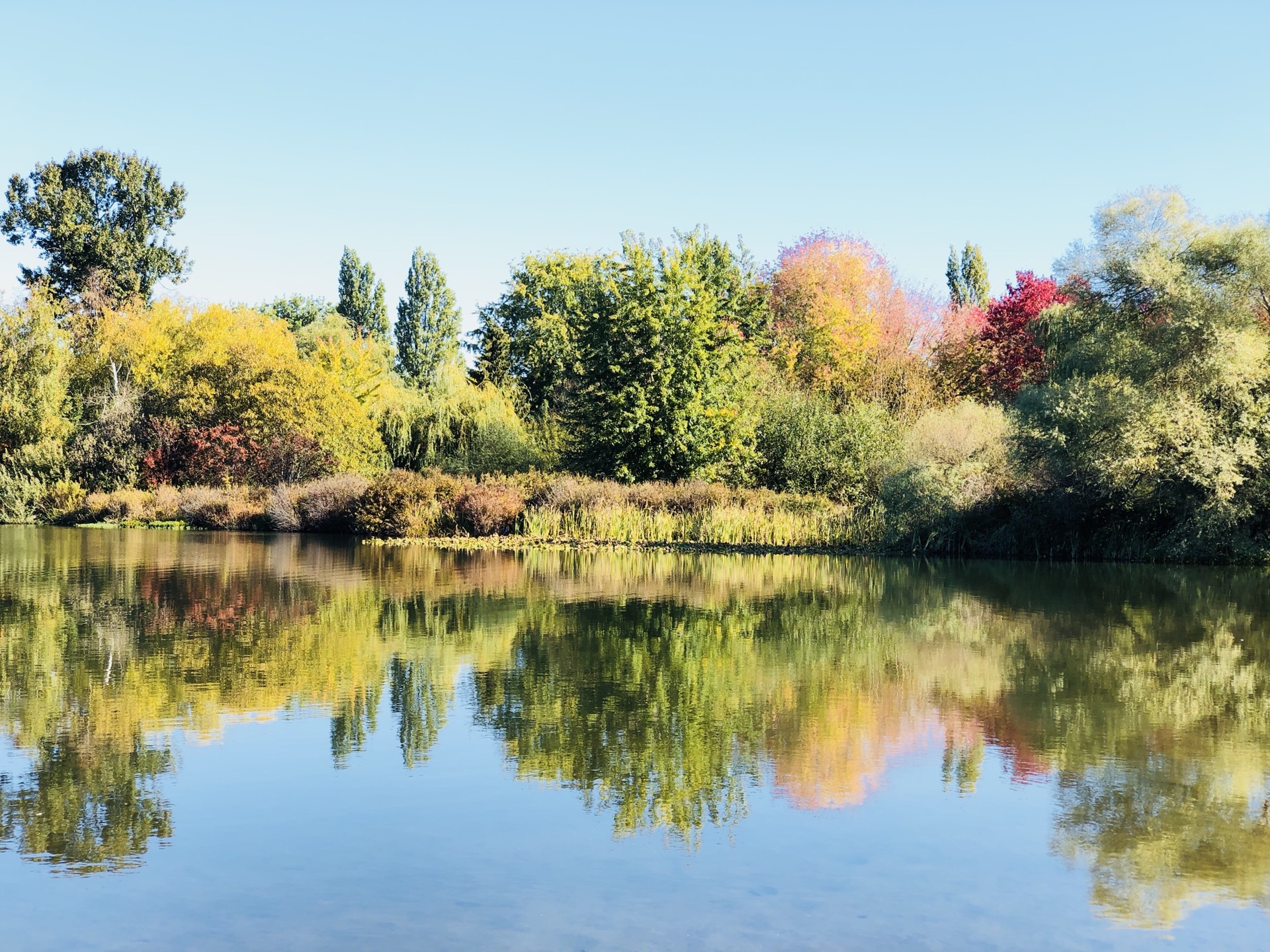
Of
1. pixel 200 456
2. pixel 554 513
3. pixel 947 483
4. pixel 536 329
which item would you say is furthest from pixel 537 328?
pixel 947 483

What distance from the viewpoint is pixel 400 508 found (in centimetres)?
3244

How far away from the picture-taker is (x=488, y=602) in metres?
16.1

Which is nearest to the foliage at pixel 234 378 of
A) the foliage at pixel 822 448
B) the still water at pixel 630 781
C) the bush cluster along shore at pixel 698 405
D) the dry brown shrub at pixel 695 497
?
the bush cluster along shore at pixel 698 405

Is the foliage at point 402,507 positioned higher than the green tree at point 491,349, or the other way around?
the green tree at point 491,349

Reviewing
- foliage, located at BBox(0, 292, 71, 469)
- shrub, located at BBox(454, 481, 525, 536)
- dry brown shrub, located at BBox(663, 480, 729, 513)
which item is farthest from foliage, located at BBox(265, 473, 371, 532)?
foliage, located at BBox(0, 292, 71, 469)

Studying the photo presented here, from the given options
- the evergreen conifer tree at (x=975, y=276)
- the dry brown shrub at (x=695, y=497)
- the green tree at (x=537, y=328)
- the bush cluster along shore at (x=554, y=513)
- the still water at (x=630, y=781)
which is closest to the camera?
the still water at (x=630, y=781)

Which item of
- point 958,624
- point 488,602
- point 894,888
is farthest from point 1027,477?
point 894,888

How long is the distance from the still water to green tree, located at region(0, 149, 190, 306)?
48.5 m

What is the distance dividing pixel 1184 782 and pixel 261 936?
18.1ft

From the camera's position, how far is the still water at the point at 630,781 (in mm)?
5059

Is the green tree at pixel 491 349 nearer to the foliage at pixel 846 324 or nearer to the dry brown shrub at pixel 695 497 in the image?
the foliage at pixel 846 324

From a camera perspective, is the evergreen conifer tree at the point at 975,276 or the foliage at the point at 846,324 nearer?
the foliage at the point at 846,324

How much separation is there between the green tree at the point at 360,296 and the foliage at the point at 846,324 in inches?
1562

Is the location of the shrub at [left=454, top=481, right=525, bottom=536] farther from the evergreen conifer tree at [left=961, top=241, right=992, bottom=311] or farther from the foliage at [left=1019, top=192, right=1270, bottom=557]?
the evergreen conifer tree at [left=961, top=241, right=992, bottom=311]
